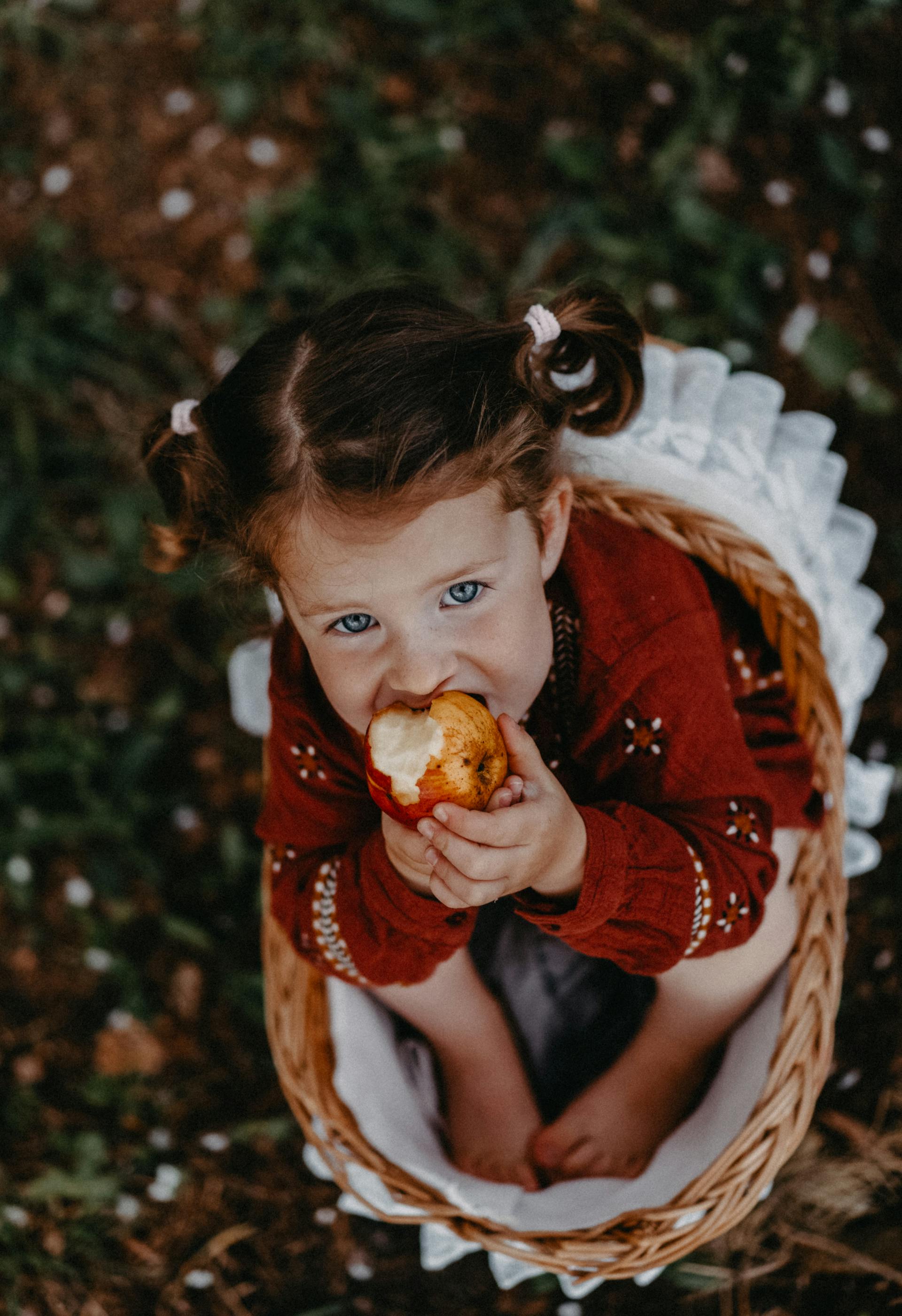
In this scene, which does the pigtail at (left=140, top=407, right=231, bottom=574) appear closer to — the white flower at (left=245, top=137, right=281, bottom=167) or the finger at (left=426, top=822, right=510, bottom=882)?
the finger at (left=426, top=822, right=510, bottom=882)

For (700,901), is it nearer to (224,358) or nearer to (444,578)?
(444,578)

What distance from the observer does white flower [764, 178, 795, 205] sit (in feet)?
6.68

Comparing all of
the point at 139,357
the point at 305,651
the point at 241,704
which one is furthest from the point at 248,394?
the point at 139,357

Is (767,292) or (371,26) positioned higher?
(371,26)

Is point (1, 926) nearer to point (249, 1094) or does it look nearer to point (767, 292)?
point (249, 1094)

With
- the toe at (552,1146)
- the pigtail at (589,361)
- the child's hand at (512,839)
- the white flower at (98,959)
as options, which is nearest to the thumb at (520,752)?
the child's hand at (512,839)

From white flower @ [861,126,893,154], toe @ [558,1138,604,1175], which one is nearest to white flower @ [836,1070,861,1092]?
toe @ [558,1138,604,1175]

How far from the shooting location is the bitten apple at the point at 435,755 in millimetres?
993

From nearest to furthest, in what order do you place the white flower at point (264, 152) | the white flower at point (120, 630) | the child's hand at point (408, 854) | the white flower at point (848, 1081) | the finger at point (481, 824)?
the finger at point (481, 824)
the child's hand at point (408, 854)
the white flower at point (848, 1081)
the white flower at point (120, 630)
the white flower at point (264, 152)

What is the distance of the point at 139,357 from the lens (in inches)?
86.4

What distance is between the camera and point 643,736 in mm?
1251

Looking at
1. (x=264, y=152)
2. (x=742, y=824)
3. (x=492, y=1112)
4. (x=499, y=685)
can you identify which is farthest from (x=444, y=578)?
(x=264, y=152)

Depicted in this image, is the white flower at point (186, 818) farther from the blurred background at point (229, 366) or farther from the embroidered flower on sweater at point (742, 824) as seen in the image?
the embroidered flower on sweater at point (742, 824)

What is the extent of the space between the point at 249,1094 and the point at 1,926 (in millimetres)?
576
